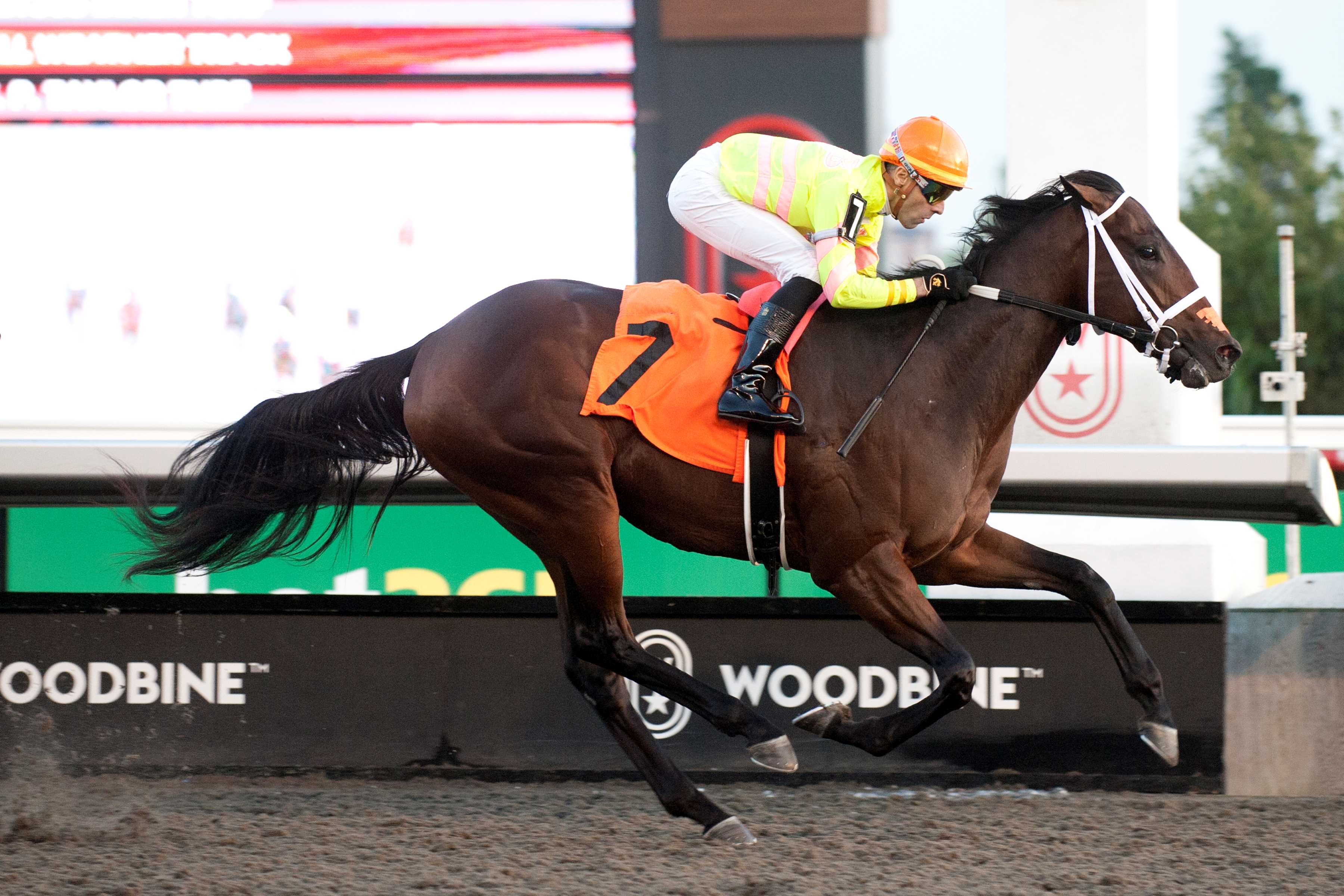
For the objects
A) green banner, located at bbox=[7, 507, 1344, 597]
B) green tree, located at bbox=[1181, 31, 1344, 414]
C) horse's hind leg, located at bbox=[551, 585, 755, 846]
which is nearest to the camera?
horse's hind leg, located at bbox=[551, 585, 755, 846]

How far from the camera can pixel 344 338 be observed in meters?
5.47

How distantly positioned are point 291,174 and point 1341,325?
12313 millimetres

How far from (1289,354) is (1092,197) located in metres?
1.97

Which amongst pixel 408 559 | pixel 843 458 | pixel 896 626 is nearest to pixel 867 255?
pixel 843 458

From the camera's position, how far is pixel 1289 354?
5047 millimetres

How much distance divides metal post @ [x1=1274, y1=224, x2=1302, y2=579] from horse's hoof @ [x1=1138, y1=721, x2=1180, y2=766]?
6.22ft

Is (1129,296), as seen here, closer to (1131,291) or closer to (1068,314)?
(1131,291)

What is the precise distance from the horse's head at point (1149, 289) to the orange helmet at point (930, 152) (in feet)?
1.02

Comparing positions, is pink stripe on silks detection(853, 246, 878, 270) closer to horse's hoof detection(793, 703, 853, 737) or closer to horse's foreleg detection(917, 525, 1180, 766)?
horse's foreleg detection(917, 525, 1180, 766)

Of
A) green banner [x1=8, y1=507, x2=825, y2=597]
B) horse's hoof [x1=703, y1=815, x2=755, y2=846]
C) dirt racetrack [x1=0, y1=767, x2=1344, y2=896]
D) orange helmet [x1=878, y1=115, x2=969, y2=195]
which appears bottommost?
dirt racetrack [x1=0, y1=767, x2=1344, y2=896]

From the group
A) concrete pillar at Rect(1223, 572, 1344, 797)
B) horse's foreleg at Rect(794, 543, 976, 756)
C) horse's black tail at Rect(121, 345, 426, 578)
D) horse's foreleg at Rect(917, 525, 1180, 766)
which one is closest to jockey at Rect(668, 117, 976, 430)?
horse's foreleg at Rect(794, 543, 976, 756)

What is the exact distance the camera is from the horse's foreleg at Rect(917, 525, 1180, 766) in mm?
3457

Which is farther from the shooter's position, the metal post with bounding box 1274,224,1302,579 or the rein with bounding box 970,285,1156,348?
the metal post with bounding box 1274,224,1302,579

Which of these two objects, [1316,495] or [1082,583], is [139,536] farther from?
[1316,495]
